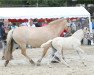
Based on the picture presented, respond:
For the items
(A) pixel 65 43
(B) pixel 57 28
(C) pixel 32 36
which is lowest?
(A) pixel 65 43

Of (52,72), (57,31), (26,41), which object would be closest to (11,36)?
(26,41)

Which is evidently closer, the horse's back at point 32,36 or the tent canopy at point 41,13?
the horse's back at point 32,36

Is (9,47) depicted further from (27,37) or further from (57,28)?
(57,28)

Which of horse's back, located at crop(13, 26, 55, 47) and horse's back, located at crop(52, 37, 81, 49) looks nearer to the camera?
horse's back, located at crop(52, 37, 81, 49)

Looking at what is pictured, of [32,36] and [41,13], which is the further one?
[41,13]

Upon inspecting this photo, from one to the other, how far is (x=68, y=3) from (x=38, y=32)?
119 ft

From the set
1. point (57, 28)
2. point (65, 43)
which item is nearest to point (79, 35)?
point (65, 43)

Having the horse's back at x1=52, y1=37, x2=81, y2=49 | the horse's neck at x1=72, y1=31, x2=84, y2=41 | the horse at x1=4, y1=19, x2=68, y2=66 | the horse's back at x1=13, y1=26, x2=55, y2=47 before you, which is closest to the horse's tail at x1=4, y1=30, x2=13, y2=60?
the horse at x1=4, y1=19, x2=68, y2=66

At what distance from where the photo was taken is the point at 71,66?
12.6 metres

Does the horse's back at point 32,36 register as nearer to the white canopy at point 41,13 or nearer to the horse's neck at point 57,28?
the horse's neck at point 57,28

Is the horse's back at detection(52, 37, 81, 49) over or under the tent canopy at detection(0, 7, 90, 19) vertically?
over

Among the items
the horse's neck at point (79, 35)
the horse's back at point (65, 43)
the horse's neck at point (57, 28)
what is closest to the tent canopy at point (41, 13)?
the horse's neck at point (57, 28)

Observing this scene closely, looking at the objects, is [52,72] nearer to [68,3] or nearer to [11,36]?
[11,36]

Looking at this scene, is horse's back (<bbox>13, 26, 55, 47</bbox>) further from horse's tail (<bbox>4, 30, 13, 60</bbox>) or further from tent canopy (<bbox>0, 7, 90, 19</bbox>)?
tent canopy (<bbox>0, 7, 90, 19</bbox>)
